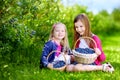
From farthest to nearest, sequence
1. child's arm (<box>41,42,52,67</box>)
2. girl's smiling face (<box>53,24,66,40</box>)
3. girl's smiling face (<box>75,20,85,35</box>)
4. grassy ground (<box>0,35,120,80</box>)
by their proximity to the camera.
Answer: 1. girl's smiling face (<box>75,20,85,35</box>)
2. girl's smiling face (<box>53,24,66,40</box>)
3. child's arm (<box>41,42,52,67</box>)
4. grassy ground (<box>0,35,120,80</box>)

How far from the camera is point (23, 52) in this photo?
8328 mm

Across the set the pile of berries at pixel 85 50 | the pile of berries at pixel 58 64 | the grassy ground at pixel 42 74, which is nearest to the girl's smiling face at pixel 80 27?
the pile of berries at pixel 85 50

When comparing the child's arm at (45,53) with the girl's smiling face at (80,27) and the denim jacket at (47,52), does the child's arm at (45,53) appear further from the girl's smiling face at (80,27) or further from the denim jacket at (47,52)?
the girl's smiling face at (80,27)

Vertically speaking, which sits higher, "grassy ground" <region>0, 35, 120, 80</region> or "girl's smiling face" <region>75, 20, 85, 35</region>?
"girl's smiling face" <region>75, 20, 85, 35</region>

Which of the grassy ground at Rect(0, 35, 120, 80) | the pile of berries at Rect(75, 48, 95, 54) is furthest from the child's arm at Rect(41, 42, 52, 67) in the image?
the pile of berries at Rect(75, 48, 95, 54)

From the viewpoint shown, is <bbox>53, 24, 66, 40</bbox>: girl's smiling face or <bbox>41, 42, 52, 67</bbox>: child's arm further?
<bbox>53, 24, 66, 40</bbox>: girl's smiling face

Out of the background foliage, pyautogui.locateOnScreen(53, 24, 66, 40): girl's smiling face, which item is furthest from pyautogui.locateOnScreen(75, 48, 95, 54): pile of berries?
the background foliage

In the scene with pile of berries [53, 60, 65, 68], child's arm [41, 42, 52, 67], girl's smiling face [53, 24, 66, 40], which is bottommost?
pile of berries [53, 60, 65, 68]

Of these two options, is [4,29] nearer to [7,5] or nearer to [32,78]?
[7,5]

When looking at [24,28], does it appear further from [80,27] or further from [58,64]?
[80,27]

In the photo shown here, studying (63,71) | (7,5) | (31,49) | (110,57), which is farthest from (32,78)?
(110,57)

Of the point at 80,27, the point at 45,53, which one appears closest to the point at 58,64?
the point at 45,53

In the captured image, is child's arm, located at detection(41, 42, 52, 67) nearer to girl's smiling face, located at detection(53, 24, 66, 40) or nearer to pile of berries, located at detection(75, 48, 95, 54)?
girl's smiling face, located at detection(53, 24, 66, 40)

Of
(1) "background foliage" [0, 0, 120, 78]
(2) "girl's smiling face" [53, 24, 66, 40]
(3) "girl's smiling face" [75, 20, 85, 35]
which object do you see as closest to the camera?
(1) "background foliage" [0, 0, 120, 78]
